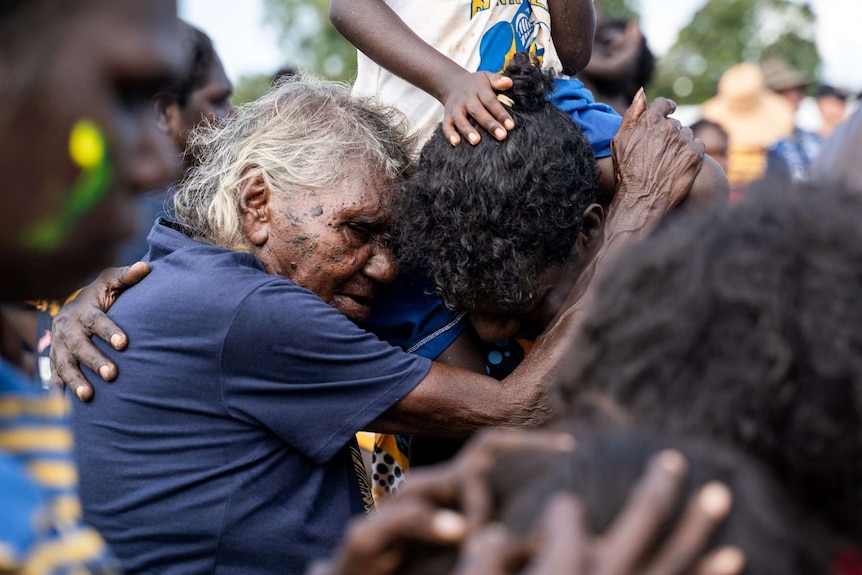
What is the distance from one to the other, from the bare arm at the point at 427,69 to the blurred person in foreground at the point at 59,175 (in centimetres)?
140

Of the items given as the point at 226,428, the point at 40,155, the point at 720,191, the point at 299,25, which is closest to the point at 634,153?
the point at 720,191

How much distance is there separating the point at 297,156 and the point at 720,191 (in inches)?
49.4

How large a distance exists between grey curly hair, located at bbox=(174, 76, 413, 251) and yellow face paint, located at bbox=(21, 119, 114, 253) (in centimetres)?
157

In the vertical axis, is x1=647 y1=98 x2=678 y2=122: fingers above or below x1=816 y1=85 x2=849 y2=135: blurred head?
below

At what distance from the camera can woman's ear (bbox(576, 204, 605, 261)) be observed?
2.75 meters

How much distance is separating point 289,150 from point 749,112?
9276mm

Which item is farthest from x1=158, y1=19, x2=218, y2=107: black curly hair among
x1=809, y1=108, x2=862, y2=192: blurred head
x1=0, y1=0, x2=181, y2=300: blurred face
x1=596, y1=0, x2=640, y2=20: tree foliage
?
x1=596, y1=0, x2=640, y2=20: tree foliage

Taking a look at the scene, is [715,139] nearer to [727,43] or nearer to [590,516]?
[590,516]

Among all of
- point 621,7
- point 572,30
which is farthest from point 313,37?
point 572,30

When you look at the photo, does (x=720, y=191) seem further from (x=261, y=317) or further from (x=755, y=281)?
A: (x=755, y=281)

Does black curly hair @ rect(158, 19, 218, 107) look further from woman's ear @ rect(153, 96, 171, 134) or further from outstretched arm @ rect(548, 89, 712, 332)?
outstretched arm @ rect(548, 89, 712, 332)

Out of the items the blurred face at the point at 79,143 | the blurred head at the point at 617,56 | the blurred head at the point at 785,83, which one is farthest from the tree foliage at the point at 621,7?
the blurred face at the point at 79,143

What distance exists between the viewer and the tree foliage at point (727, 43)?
17.8 meters

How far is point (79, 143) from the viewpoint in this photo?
1.11 metres
